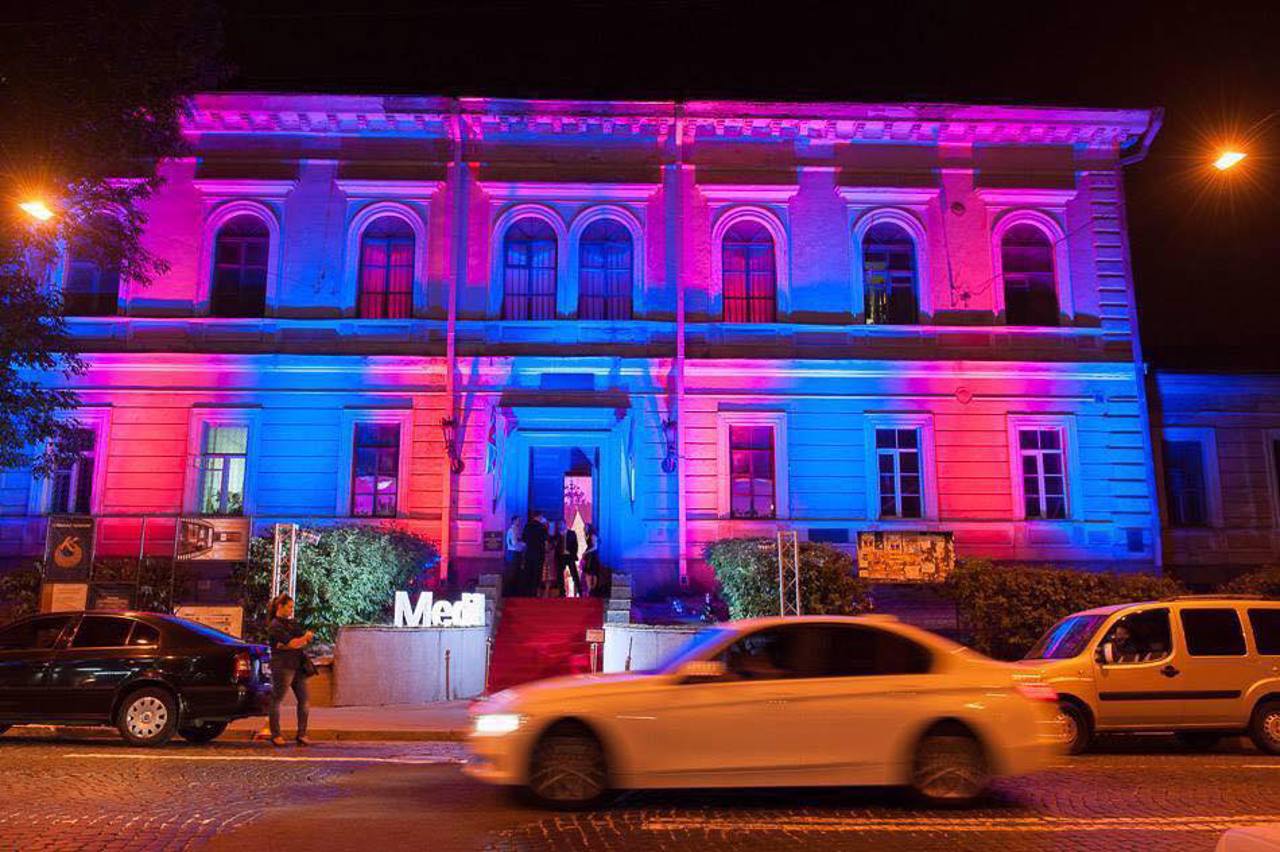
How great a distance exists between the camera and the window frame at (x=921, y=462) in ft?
70.8

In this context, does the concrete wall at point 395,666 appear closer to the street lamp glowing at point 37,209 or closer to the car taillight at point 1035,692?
the street lamp glowing at point 37,209

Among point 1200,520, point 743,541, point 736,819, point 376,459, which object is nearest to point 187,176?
point 376,459

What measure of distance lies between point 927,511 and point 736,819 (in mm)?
15456

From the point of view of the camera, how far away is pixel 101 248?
19.0 m

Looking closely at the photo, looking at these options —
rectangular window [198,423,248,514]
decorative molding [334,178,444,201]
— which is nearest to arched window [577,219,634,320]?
decorative molding [334,178,444,201]

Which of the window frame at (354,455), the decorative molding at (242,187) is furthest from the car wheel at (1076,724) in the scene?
the decorative molding at (242,187)

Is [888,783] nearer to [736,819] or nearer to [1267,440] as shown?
[736,819]

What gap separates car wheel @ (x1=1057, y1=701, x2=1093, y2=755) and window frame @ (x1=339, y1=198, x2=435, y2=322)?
16047 mm

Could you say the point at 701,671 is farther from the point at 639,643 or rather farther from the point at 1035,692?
the point at 639,643

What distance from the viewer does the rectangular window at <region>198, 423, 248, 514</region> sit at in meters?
21.3

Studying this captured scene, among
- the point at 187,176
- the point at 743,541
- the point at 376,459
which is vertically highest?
the point at 187,176

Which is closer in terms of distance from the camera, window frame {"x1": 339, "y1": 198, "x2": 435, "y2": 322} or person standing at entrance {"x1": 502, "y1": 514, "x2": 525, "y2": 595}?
person standing at entrance {"x1": 502, "y1": 514, "x2": 525, "y2": 595}

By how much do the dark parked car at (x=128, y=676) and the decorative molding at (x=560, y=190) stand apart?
1331 centimetres

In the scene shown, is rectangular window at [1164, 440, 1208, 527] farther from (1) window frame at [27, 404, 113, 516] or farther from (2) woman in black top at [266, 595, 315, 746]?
(1) window frame at [27, 404, 113, 516]
